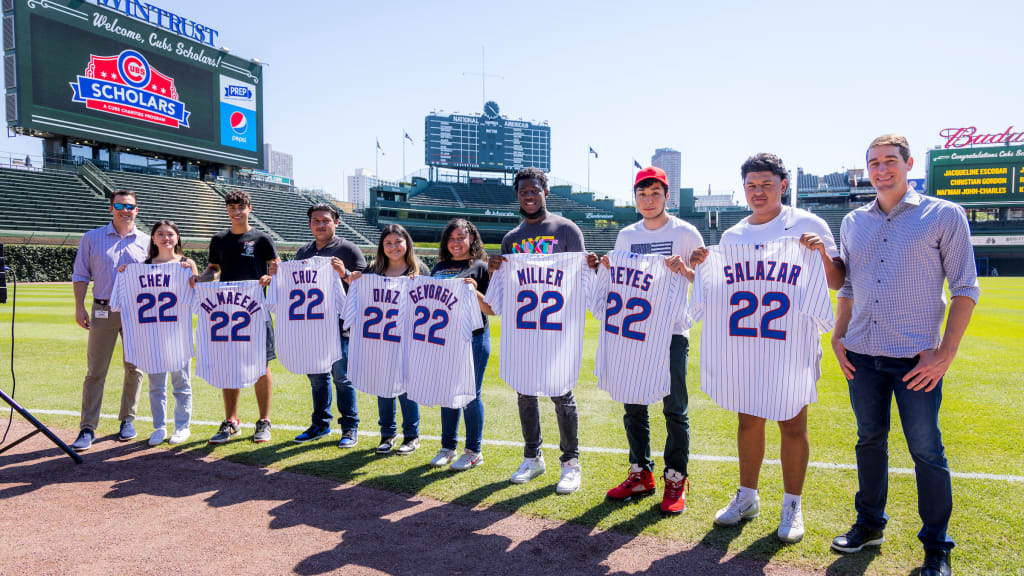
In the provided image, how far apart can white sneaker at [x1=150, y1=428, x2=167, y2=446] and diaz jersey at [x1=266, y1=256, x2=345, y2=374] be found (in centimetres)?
129

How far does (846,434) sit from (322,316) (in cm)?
475

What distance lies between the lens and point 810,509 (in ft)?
11.7

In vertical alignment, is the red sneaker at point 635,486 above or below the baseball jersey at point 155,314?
below

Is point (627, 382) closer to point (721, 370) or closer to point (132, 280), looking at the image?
point (721, 370)

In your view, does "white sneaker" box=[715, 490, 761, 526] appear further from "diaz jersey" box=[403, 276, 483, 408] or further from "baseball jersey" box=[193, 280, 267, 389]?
"baseball jersey" box=[193, 280, 267, 389]

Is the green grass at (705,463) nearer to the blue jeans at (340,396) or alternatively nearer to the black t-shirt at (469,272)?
the blue jeans at (340,396)

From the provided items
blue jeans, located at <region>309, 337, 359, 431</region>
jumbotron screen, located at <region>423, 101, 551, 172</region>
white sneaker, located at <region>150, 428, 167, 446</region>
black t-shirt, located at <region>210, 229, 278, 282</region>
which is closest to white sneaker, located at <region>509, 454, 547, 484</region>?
blue jeans, located at <region>309, 337, 359, 431</region>

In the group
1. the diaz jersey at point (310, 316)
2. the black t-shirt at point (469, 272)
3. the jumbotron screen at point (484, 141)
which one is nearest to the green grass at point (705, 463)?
the diaz jersey at point (310, 316)

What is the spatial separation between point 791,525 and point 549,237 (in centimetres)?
237

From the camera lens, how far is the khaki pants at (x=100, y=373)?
5141 millimetres

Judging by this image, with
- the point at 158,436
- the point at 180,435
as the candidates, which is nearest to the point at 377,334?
the point at 180,435

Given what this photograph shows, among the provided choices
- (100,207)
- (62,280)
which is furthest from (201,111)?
(62,280)

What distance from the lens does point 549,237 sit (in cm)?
428

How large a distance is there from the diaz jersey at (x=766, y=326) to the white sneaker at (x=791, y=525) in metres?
0.54
